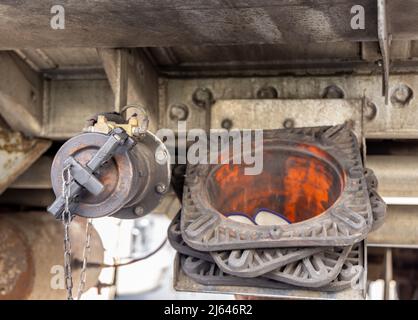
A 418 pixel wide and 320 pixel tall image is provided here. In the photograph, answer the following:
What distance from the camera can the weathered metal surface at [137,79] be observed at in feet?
5.92

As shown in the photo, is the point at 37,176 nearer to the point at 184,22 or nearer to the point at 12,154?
the point at 12,154

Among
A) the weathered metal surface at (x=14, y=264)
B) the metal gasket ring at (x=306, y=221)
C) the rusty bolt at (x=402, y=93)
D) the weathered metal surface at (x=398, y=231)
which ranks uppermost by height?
the rusty bolt at (x=402, y=93)

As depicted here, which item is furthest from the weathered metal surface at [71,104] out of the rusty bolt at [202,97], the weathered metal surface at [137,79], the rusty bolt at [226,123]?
the rusty bolt at [226,123]

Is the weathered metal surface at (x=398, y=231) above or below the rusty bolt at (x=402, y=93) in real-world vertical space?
below

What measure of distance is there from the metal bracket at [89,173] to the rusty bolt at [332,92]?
2.78 feet

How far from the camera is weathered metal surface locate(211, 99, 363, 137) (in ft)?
6.52

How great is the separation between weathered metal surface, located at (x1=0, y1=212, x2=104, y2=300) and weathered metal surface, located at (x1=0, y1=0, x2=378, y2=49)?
106 centimetres

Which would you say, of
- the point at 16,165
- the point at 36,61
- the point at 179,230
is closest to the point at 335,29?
the point at 179,230

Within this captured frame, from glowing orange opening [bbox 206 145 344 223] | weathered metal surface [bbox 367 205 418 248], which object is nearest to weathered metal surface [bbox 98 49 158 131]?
glowing orange opening [bbox 206 145 344 223]

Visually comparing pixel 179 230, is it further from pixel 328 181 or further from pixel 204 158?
pixel 328 181

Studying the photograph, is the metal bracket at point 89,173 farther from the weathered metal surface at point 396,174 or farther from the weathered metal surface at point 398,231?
the weathered metal surface at point 398,231

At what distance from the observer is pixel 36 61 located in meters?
2.15

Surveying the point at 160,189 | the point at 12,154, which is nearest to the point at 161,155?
the point at 160,189

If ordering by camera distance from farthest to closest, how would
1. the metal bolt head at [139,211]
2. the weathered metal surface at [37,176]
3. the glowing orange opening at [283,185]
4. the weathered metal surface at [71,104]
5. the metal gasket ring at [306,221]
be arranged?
the weathered metal surface at [37,176] < the weathered metal surface at [71,104] < the glowing orange opening at [283,185] < the metal bolt head at [139,211] < the metal gasket ring at [306,221]
